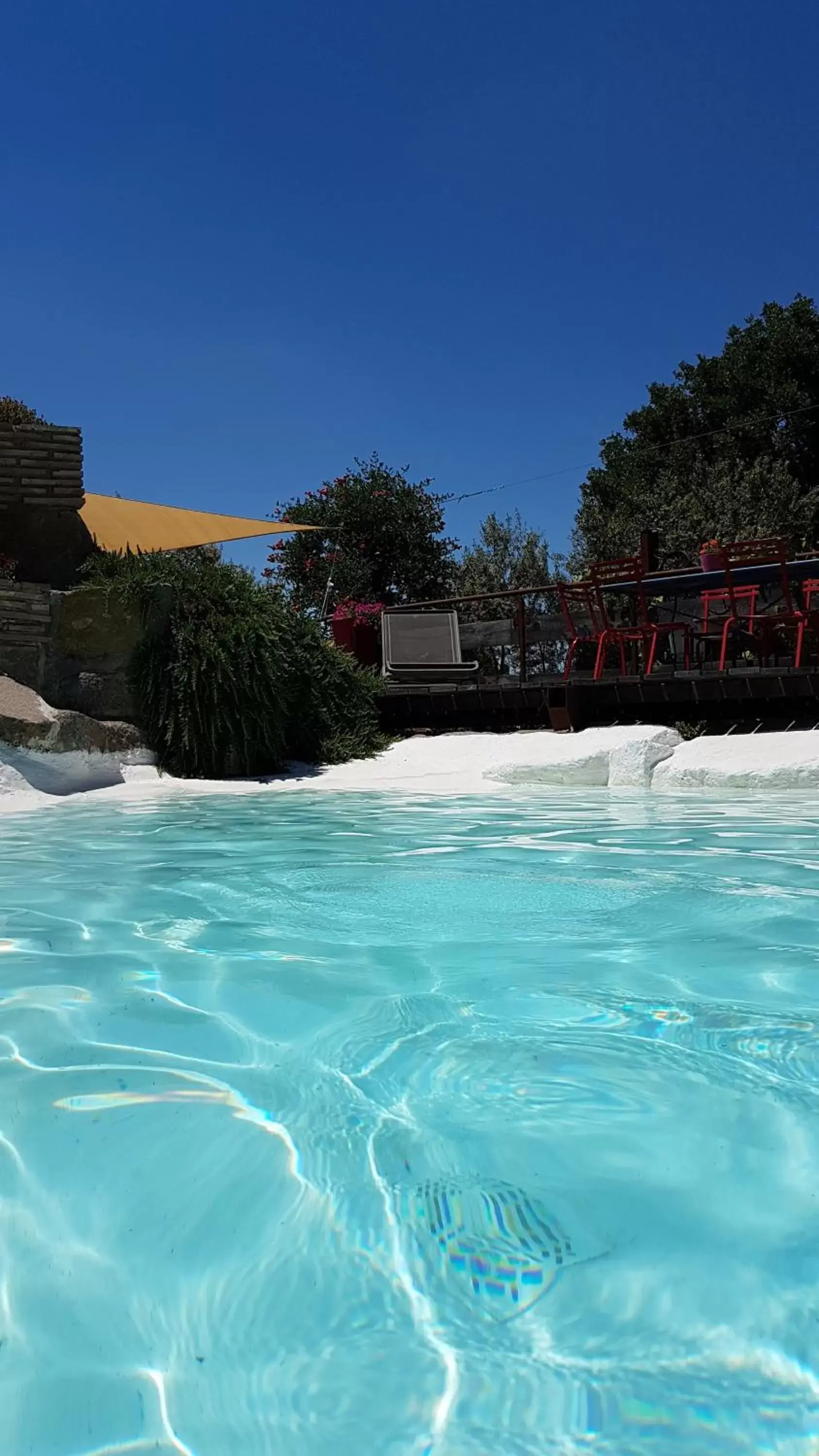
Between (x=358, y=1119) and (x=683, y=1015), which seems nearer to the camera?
(x=358, y=1119)

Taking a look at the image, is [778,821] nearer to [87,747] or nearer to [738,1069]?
[738,1069]

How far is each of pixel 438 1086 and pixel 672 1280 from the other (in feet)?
1.99

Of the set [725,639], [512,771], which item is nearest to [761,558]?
[725,639]

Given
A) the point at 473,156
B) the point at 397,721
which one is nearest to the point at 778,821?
the point at 397,721

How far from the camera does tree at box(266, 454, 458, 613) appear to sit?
16312 millimetres

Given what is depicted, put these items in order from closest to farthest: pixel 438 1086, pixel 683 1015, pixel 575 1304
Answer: pixel 575 1304
pixel 438 1086
pixel 683 1015

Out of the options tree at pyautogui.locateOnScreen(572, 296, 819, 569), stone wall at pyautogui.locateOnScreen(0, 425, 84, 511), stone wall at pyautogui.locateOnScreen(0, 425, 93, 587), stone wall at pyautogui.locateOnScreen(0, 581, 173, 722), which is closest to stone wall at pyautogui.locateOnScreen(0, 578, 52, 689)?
stone wall at pyautogui.locateOnScreen(0, 581, 173, 722)

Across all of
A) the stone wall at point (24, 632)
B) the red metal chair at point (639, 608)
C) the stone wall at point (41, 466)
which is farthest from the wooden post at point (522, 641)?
the stone wall at point (24, 632)

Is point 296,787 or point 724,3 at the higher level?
point 724,3

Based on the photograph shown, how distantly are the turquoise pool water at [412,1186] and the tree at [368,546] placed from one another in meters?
13.9

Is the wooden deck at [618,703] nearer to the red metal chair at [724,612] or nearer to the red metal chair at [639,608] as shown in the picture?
the red metal chair at [639,608]

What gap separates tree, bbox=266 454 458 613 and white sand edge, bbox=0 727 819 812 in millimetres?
8173

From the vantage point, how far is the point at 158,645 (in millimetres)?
8188

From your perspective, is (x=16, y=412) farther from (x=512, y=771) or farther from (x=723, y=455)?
(x=723, y=455)
